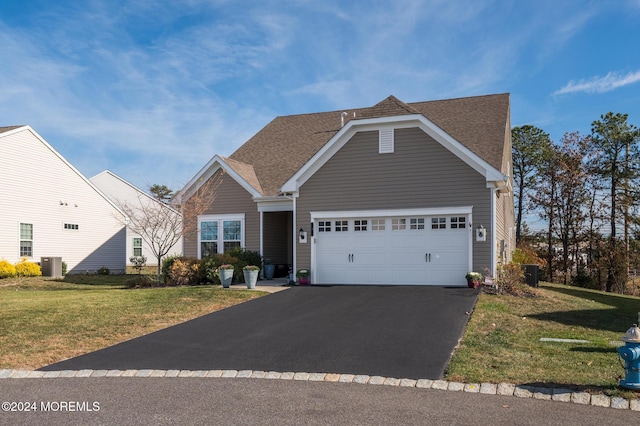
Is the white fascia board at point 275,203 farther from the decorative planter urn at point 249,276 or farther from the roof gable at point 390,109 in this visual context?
the roof gable at point 390,109

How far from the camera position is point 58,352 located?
9133 mm

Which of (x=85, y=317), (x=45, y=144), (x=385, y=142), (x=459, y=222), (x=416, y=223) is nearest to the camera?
(x=85, y=317)

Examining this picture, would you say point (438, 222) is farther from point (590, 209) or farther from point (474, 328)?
point (590, 209)

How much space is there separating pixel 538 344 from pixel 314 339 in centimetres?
386

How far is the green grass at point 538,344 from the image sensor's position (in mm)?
7207

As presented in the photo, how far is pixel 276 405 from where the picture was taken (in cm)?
613

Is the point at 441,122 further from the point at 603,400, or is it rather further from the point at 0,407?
the point at 0,407

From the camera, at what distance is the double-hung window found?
2125cm

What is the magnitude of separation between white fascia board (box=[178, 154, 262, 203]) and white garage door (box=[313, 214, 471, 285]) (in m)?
3.67

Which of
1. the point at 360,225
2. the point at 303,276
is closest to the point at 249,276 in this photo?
the point at 303,276

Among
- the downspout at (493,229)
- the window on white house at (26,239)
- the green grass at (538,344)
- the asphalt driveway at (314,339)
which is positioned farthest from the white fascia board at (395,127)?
the window on white house at (26,239)

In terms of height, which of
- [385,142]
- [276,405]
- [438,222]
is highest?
[385,142]

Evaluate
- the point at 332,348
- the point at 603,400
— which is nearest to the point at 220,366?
the point at 332,348

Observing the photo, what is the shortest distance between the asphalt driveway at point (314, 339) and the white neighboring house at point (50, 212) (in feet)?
53.2
